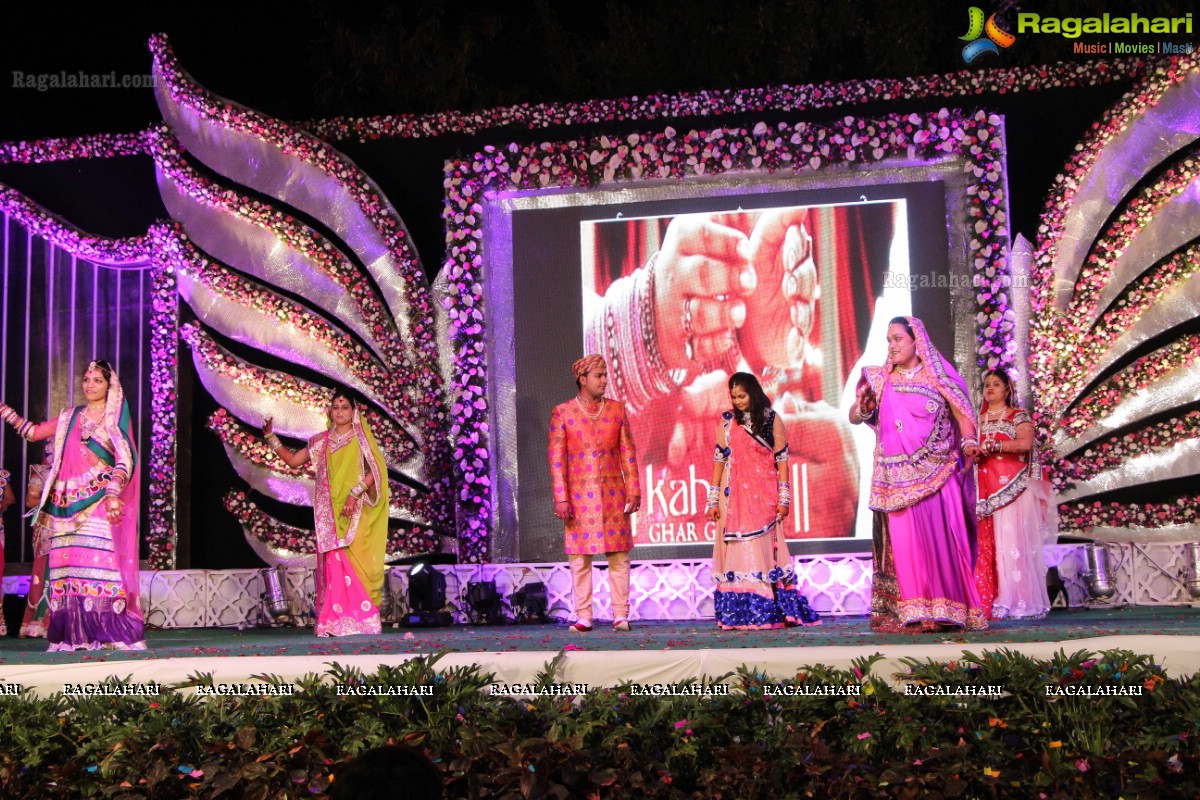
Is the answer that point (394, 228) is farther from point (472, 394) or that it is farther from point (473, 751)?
point (473, 751)

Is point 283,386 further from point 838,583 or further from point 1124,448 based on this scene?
point 1124,448

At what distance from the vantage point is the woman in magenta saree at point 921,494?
229 inches

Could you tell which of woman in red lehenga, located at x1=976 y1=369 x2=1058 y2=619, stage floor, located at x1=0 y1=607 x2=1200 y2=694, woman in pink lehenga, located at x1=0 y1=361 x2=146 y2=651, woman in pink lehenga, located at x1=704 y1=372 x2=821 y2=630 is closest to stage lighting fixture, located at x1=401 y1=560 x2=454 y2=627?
stage floor, located at x1=0 y1=607 x2=1200 y2=694

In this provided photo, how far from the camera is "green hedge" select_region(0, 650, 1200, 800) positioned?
3.22 m

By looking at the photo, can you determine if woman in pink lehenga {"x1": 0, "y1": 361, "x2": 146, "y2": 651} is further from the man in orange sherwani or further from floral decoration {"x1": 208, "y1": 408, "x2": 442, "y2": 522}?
floral decoration {"x1": 208, "y1": 408, "x2": 442, "y2": 522}

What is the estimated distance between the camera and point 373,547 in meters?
7.42

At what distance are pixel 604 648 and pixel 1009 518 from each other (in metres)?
3.07

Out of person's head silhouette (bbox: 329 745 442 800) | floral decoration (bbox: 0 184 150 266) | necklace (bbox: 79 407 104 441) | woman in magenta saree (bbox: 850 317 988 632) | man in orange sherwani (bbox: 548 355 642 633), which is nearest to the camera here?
person's head silhouette (bbox: 329 745 442 800)

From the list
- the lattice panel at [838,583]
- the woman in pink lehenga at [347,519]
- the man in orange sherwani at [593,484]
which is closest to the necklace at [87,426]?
the woman in pink lehenga at [347,519]

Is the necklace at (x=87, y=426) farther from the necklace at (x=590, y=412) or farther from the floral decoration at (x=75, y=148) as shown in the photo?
the floral decoration at (x=75, y=148)

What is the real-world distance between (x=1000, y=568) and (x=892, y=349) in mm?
2077

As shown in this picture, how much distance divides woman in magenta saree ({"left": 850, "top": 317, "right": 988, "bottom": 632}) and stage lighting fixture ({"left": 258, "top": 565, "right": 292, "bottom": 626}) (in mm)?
4673

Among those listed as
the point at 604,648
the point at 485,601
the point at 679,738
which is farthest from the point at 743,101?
the point at 679,738

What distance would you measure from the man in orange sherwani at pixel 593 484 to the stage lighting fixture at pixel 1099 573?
11.2 feet
